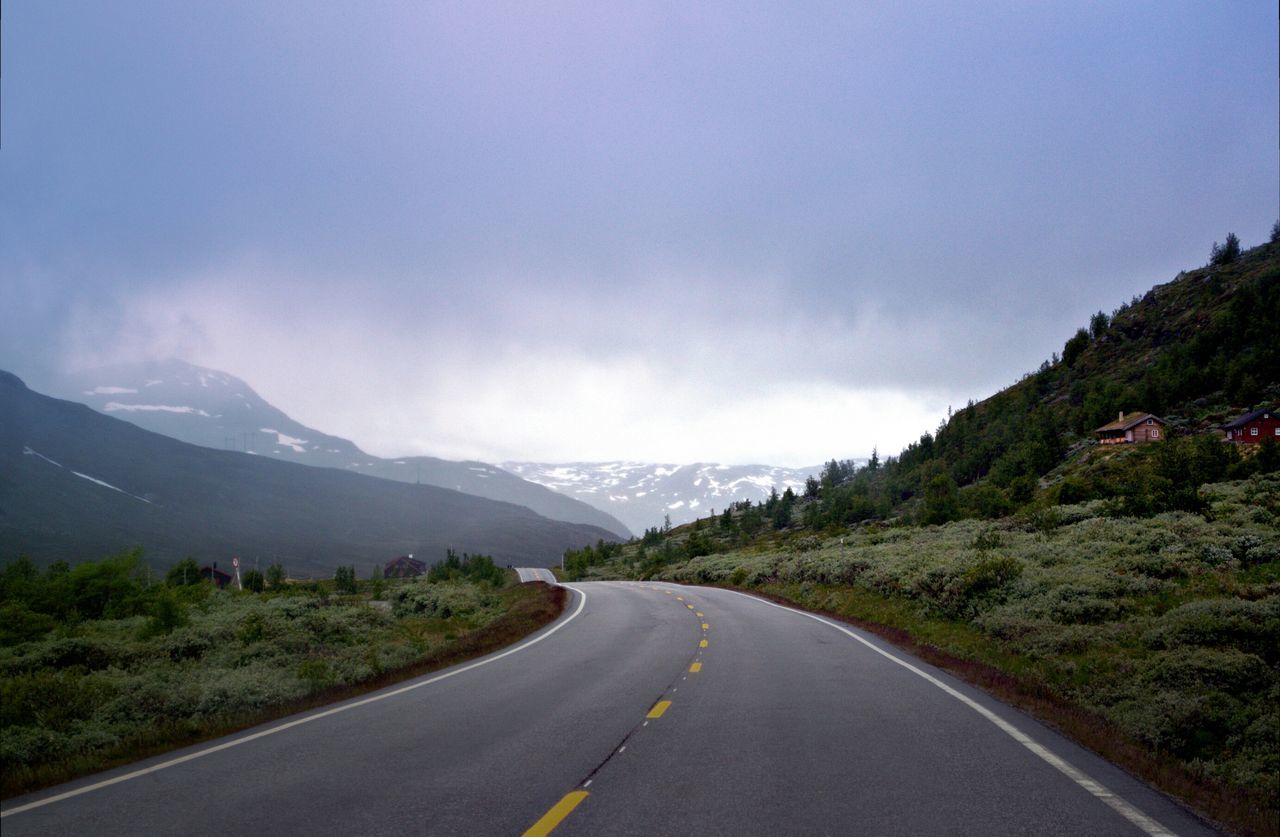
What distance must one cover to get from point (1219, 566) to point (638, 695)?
13.6 meters

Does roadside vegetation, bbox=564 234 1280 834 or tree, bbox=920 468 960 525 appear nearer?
roadside vegetation, bbox=564 234 1280 834

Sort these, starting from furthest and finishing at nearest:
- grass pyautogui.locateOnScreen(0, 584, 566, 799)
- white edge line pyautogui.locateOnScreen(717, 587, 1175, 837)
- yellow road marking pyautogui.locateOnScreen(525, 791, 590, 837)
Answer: grass pyautogui.locateOnScreen(0, 584, 566, 799) < white edge line pyautogui.locateOnScreen(717, 587, 1175, 837) < yellow road marking pyautogui.locateOnScreen(525, 791, 590, 837)

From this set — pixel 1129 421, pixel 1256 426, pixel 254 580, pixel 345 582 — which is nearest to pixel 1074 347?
pixel 1129 421

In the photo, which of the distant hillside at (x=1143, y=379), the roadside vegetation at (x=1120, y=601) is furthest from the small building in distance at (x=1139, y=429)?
the roadside vegetation at (x=1120, y=601)

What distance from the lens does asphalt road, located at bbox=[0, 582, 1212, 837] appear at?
18.2 ft

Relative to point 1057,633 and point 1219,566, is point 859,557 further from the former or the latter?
point 1057,633

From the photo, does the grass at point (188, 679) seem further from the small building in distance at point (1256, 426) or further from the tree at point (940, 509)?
the small building in distance at point (1256, 426)

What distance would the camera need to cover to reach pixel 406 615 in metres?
29.5

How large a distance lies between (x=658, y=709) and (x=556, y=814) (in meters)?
4.21

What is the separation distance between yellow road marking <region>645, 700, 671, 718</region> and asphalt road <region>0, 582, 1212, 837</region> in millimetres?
75

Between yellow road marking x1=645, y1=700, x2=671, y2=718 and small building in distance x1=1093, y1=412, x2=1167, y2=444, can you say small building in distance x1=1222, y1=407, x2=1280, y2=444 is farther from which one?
yellow road marking x1=645, y1=700, x2=671, y2=718

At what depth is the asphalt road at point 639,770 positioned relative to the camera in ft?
18.2

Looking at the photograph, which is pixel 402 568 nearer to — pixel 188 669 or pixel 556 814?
pixel 188 669

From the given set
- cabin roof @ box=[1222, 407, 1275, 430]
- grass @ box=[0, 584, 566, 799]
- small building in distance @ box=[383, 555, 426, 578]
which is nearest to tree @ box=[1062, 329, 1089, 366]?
cabin roof @ box=[1222, 407, 1275, 430]
